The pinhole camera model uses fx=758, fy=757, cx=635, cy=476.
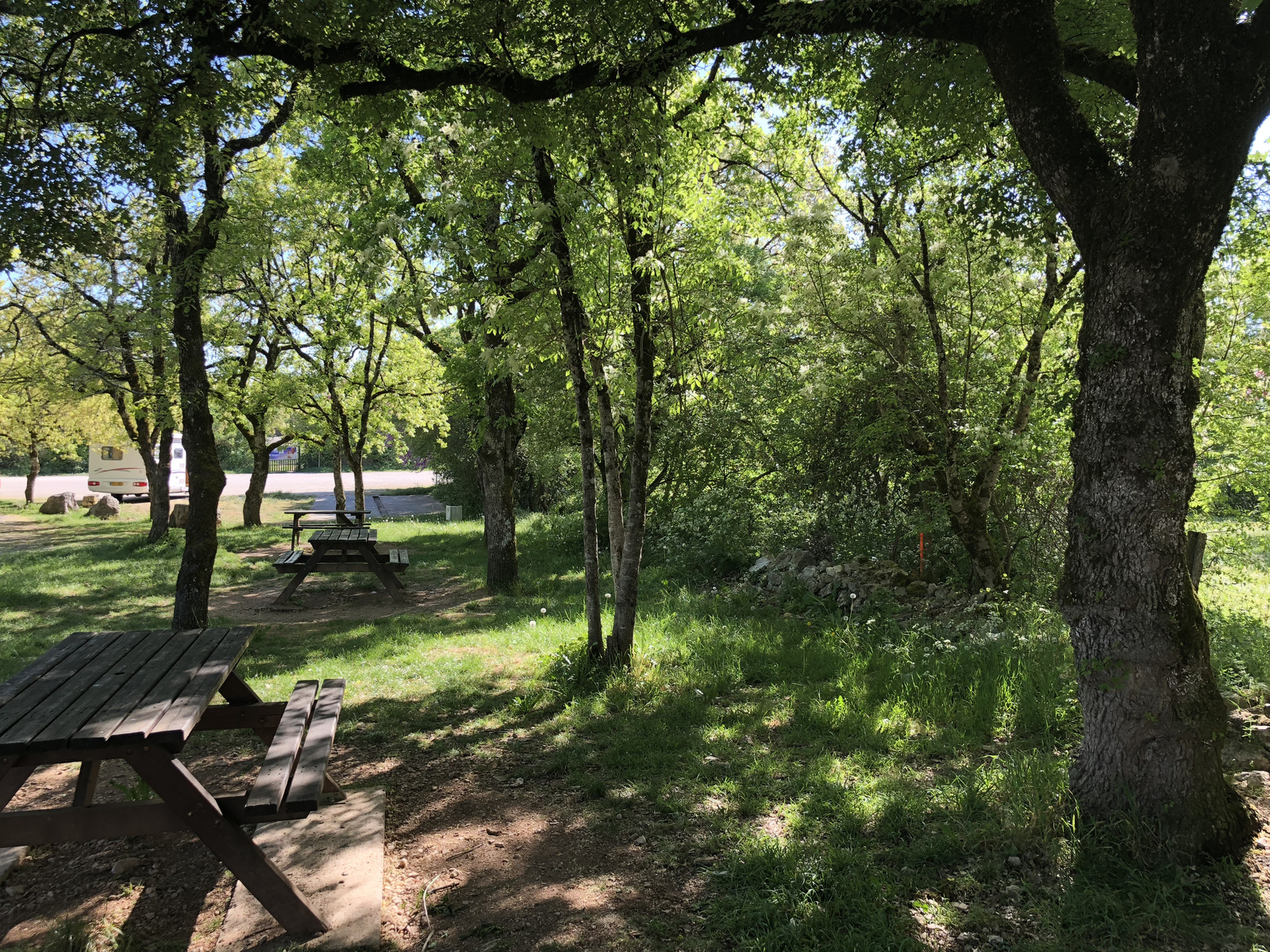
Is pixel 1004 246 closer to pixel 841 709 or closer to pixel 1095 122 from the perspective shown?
pixel 1095 122

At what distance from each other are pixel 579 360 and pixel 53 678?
13.0 ft

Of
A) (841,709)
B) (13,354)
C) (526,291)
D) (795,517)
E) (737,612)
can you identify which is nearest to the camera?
(841,709)

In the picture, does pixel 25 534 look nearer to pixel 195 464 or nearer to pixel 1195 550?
pixel 195 464

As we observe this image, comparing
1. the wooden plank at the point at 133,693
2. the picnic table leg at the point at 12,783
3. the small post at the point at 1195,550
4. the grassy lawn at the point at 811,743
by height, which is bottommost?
the grassy lawn at the point at 811,743

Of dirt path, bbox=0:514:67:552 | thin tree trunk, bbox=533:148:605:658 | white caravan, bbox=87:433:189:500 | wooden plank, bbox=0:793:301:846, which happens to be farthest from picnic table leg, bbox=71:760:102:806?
white caravan, bbox=87:433:189:500

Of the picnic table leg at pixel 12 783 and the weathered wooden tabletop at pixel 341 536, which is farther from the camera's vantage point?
the weathered wooden tabletop at pixel 341 536

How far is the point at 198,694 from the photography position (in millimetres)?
3059

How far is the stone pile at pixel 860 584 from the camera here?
779 centimetres

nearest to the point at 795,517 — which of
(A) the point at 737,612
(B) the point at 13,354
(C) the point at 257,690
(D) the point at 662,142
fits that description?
(A) the point at 737,612

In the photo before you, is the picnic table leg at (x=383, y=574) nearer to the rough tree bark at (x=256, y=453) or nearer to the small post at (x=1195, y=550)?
the small post at (x=1195, y=550)

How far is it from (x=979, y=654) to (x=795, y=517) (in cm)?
486

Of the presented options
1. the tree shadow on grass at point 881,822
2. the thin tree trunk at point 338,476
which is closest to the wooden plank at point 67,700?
the tree shadow on grass at point 881,822

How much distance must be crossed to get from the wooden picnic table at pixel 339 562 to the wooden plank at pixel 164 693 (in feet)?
19.5

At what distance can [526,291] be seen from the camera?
6.59 metres
